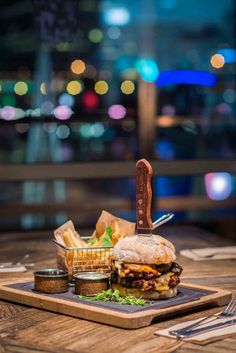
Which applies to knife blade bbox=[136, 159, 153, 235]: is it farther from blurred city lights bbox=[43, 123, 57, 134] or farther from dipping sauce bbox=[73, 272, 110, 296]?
blurred city lights bbox=[43, 123, 57, 134]

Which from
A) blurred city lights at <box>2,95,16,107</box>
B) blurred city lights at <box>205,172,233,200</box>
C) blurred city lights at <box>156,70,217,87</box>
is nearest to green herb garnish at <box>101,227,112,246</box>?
blurred city lights at <box>2,95,16,107</box>

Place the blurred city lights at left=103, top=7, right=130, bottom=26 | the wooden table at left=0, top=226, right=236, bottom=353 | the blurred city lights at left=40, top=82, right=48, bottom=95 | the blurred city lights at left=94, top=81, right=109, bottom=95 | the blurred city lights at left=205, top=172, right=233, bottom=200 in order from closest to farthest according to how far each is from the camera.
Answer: the wooden table at left=0, top=226, right=236, bottom=353, the blurred city lights at left=40, top=82, right=48, bottom=95, the blurred city lights at left=103, top=7, right=130, bottom=26, the blurred city lights at left=94, top=81, right=109, bottom=95, the blurred city lights at left=205, top=172, right=233, bottom=200

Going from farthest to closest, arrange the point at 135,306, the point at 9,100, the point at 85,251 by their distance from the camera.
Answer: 1. the point at 9,100
2. the point at 85,251
3. the point at 135,306

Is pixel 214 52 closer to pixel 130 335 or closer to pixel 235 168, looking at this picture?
pixel 235 168

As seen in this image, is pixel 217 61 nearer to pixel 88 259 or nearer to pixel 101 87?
pixel 101 87

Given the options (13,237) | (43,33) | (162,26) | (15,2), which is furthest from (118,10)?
(13,237)

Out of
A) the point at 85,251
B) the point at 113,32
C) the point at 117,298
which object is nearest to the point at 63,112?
the point at 113,32
